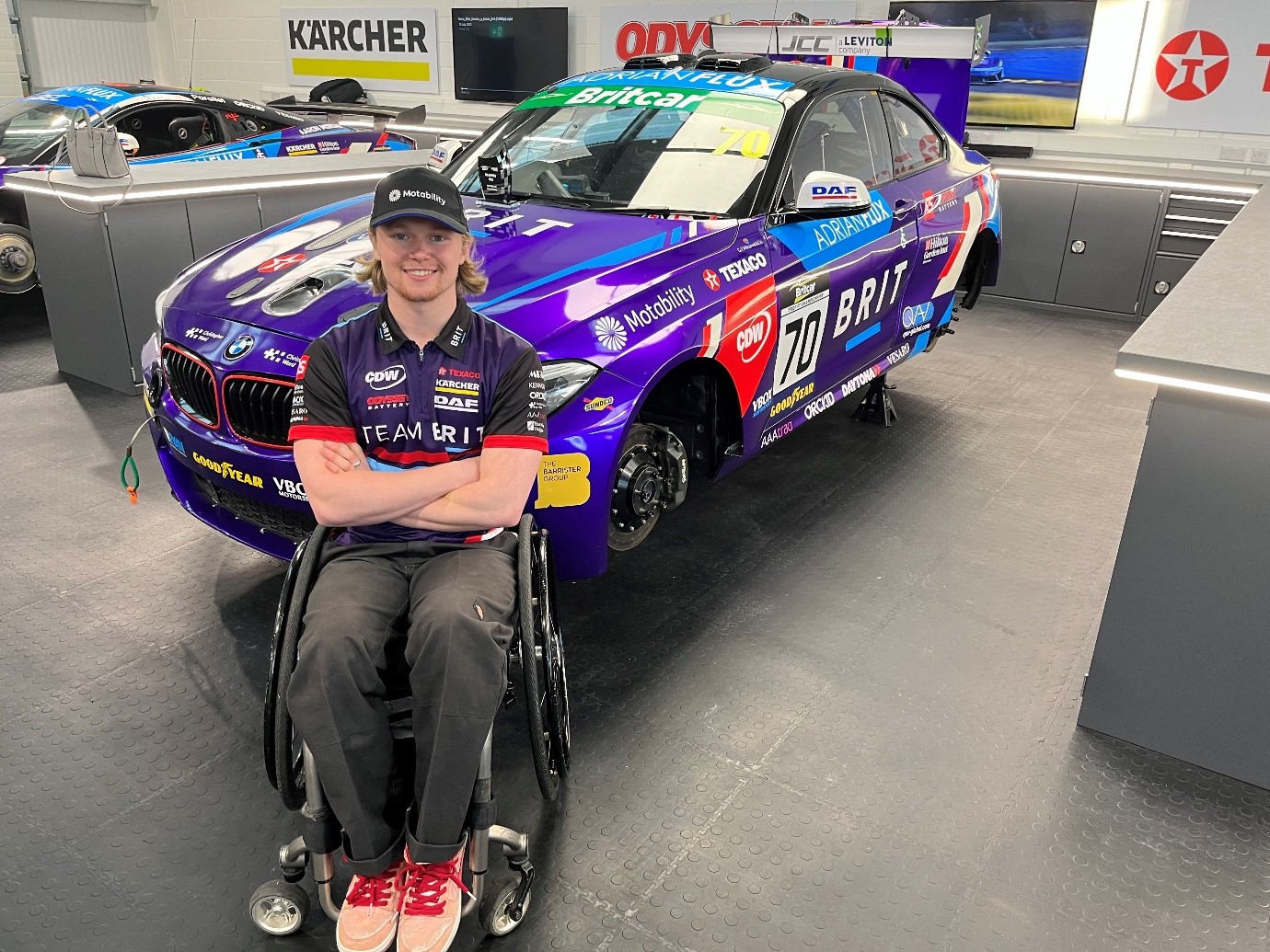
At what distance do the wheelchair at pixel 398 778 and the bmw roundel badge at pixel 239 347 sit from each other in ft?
2.56

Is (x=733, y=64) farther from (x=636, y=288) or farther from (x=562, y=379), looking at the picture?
(x=562, y=379)

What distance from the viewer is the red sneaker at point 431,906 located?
5.46ft

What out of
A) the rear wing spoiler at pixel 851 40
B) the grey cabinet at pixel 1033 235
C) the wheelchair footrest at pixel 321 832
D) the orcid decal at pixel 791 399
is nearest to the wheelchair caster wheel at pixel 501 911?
the wheelchair footrest at pixel 321 832

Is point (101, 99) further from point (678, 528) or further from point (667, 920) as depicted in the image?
point (667, 920)

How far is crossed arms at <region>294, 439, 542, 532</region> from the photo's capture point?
1.81 metres

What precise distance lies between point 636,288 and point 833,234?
1.02m

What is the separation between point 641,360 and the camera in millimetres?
2424

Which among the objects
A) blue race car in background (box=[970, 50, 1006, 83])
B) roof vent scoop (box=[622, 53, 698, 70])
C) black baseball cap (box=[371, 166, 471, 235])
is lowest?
black baseball cap (box=[371, 166, 471, 235])

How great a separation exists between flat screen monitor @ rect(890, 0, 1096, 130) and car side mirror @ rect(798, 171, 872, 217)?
5.06 meters

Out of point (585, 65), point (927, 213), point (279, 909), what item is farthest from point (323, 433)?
point (585, 65)

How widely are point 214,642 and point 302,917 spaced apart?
3.60 ft

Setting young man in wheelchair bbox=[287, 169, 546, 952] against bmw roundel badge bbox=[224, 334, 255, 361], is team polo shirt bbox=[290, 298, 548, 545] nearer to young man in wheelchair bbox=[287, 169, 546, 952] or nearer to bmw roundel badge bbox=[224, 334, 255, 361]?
young man in wheelchair bbox=[287, 169, 546, 952]

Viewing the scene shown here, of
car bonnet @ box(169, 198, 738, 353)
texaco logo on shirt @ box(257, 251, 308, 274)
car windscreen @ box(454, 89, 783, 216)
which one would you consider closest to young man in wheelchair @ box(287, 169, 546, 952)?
car bonnet @ box(169, 198, 738, 353)

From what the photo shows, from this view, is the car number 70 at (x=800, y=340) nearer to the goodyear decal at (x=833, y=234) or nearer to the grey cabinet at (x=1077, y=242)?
the goodyear decal at (x=833, y=234)
